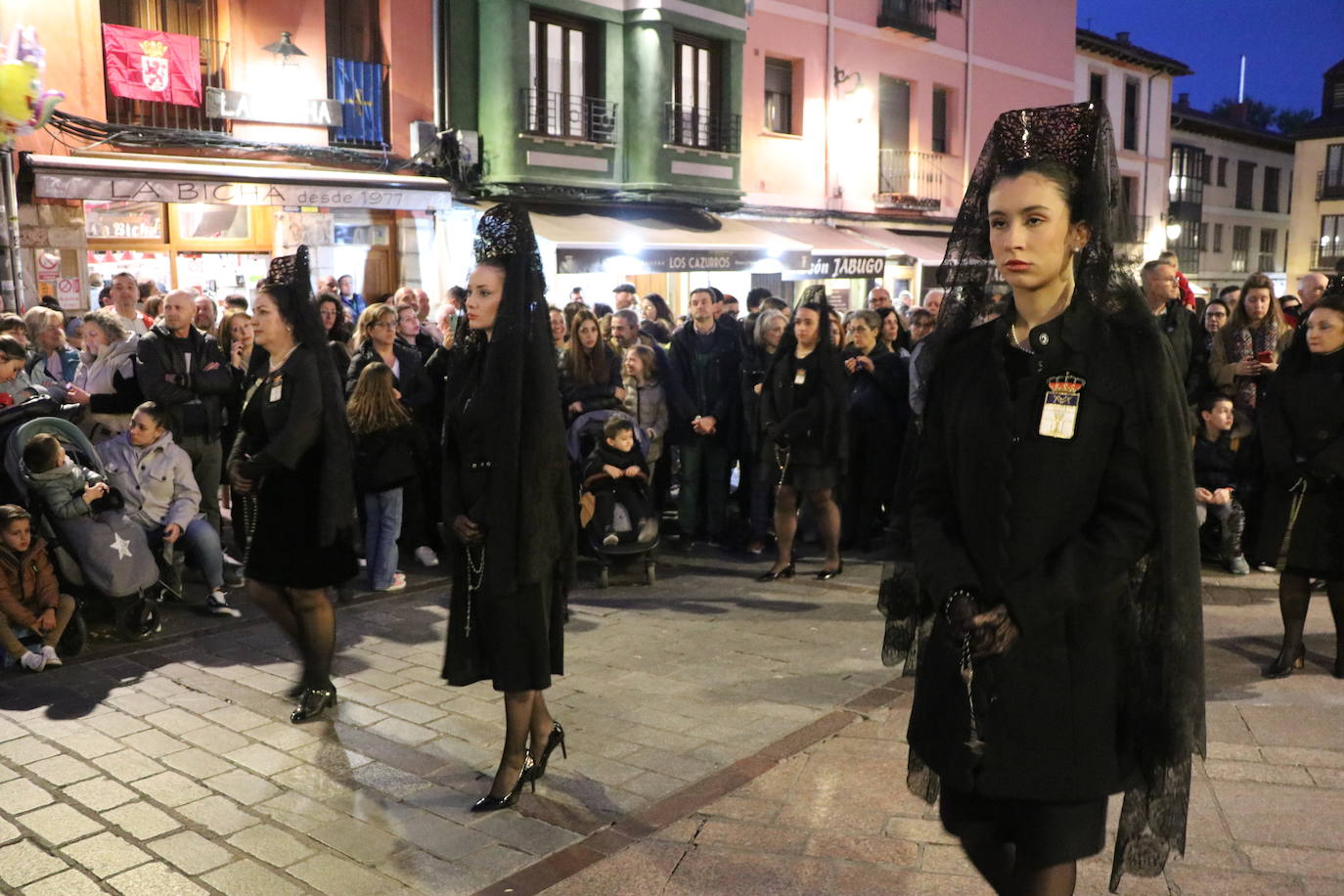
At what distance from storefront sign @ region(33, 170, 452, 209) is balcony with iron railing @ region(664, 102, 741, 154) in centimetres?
542

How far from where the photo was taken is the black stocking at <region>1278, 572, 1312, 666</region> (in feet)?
20.6

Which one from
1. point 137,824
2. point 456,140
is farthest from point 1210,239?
point 137,824

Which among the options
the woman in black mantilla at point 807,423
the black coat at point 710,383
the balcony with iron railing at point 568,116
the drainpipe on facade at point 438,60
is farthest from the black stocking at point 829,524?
the balcony with iron railing at point 568,116

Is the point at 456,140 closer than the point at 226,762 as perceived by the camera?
No

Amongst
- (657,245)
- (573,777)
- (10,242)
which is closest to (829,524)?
(573,777)

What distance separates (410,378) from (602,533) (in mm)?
1936

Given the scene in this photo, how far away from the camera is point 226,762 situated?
510 cm

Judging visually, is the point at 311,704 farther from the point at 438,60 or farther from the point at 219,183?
the point at 438,60

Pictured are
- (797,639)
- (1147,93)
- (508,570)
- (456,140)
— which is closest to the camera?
(508,570)

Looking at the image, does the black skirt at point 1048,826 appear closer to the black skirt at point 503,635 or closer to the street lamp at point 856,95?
the black skirt at point 503,635

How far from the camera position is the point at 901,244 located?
24.1m

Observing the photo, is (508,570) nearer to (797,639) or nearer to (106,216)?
(797,639)

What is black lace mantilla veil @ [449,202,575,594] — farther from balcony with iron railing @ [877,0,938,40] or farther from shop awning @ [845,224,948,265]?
balcony with iron railing @ [877,0,938,40]

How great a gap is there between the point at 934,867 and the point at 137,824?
2.95 m
